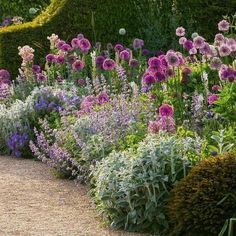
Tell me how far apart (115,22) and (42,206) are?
612 cm

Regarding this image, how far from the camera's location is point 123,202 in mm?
5840

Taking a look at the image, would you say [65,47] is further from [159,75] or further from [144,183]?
[144,183]

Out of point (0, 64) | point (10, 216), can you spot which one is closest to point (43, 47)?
point (0, 64)

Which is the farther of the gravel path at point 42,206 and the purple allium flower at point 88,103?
the purple allium flower at point 88,103

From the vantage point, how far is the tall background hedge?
1198 cm

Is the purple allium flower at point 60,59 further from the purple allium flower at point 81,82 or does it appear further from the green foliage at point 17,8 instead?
the green foliage at point 17,8

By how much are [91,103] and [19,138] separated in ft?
4.19

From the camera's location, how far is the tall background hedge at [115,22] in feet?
39.3

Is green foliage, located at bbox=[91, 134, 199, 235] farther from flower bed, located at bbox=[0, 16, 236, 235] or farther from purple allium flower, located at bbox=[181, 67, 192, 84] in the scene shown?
purple allium flower, located at bbox=[181, 67, 192, 84]

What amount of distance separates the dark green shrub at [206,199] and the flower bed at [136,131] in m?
0.01

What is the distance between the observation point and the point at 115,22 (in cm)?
1230

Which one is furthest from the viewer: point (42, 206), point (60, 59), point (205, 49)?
point (60, 59)

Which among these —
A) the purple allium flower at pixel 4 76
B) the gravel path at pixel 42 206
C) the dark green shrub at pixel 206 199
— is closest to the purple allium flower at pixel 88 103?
the gravel path at pixel 42 206

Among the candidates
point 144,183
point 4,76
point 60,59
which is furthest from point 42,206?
point 4,76
